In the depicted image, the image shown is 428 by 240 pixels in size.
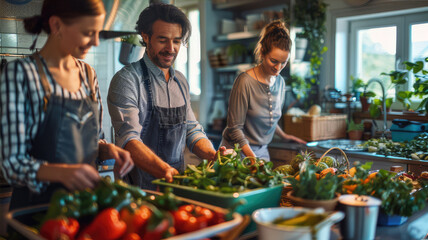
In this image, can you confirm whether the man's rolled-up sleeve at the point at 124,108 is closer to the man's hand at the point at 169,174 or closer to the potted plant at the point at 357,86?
the man's hand at the point at 169,174

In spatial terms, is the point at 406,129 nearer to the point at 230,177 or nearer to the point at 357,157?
the point at 357,157

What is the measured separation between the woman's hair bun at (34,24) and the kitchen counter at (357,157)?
104 inches

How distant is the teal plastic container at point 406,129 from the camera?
11.6 ft

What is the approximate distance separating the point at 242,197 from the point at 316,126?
2805mm

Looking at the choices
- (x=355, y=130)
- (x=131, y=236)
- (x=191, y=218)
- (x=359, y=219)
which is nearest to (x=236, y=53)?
(x=355, y=130)

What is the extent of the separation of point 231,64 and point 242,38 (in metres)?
0.39

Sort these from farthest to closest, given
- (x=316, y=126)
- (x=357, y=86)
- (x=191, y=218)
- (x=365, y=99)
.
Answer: (x=357, y=86) < (x=365, y=99) < (x=316, y=126) < (x=191, y=218)

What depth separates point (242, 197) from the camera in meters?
1.38

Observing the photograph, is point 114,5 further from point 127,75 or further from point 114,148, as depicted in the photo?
point 114,148

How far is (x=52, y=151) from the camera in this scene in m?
1.41

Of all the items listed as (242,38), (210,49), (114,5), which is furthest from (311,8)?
(114,5)

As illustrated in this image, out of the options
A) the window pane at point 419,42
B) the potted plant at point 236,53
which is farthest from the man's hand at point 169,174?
the potted plant at point 236,53

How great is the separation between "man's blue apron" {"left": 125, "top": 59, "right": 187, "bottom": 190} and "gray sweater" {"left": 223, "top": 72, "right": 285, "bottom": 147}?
651 mm

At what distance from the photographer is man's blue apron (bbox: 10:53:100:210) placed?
4.58ft
